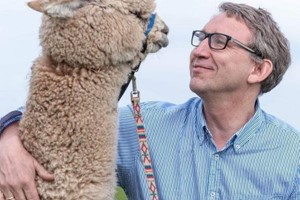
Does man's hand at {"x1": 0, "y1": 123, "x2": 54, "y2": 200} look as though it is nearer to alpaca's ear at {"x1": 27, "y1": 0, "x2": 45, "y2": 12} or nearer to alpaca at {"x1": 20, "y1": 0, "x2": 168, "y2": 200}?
alpaca at {"x1": 20, "y1": 0, "x2": 168, "y2": 200}

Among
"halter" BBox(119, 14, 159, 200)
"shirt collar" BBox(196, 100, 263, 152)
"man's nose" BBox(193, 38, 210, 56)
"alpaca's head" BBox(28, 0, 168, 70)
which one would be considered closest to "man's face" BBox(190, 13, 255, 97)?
"man's nose" BBox(193, 38, 210, 56)

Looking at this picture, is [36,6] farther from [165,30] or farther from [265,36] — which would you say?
[265,36]

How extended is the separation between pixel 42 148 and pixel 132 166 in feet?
2.27

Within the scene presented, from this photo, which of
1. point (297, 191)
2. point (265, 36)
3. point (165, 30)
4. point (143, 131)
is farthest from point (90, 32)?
point (297, 191)

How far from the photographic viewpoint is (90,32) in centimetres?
335

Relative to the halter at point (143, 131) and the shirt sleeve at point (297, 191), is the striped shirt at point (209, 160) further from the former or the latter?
the halter at point (143, 131)

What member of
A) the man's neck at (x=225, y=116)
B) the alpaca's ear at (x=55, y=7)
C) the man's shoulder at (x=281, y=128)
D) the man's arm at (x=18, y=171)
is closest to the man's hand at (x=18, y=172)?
the man's arm at (x=18, y=171)

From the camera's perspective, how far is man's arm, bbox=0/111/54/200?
11.0 ft

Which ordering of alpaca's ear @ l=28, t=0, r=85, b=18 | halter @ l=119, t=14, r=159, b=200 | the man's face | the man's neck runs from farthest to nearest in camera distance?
the man's neck → the man's face → halter @ l=119, t=14, r=159, b=200 → alpaca's ear @ l=28, t=0, r=85, b=18

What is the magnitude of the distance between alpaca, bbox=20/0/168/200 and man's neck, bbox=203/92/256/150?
702mm

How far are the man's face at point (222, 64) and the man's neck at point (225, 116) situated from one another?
2.6 inches

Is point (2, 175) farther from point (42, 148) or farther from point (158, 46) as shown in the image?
point (158, 46)

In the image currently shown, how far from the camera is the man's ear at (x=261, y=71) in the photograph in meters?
3.95

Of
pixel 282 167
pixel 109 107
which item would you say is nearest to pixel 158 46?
pixel 109 107
